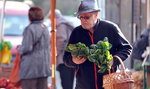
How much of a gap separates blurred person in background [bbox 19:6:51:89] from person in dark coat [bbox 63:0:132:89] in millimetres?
2593

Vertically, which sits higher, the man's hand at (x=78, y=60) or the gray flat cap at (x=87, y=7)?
the gray flat cap at (x=87, y=7)

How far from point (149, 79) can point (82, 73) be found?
12.2 feet

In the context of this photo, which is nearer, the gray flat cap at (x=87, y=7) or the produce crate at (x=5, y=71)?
the gray flat cap at (x=87, y=7)

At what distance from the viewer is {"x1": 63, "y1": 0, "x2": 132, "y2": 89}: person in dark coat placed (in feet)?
19.2

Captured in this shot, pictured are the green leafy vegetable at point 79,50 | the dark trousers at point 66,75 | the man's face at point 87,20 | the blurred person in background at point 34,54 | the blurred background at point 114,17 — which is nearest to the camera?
the green leafy vegetable at point 79,50

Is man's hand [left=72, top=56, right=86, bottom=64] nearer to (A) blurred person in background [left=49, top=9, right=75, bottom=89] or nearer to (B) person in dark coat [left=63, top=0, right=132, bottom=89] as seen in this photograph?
(B) person in dark coat [left=63, top=0, right=132, bottom=89]

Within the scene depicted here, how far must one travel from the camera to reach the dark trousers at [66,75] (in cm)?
990

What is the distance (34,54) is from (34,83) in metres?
0.46

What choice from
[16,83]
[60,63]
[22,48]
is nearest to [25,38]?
[22,48]

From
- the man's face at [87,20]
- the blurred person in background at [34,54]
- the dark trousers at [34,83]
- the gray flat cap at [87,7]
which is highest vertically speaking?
the gray flat cap at [87,7]

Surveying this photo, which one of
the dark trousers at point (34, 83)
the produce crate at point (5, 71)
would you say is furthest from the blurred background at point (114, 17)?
the produce crate at point (5, 71)

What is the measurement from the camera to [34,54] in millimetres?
8609

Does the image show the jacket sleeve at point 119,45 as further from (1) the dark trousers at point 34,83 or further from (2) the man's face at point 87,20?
(1) the dark trousers at point 34,83

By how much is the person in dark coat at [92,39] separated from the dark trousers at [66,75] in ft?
12.6
